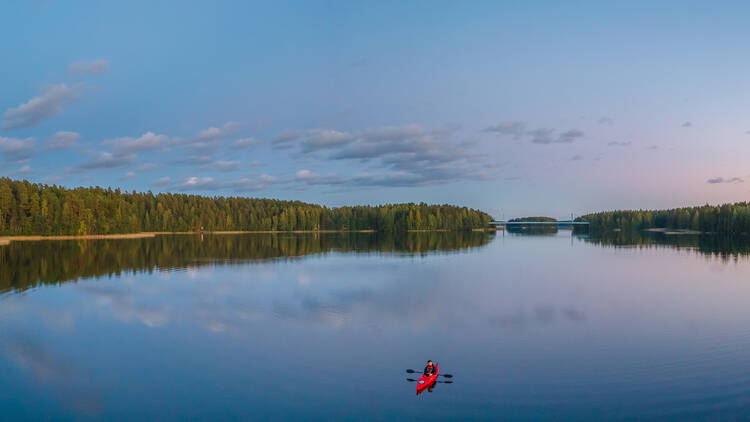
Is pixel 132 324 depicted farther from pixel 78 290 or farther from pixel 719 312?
pixel 719 312

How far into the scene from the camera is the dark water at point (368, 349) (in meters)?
14.9

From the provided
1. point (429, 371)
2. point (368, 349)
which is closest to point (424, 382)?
point (429, 371)

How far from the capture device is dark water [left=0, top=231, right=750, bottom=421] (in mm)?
14875

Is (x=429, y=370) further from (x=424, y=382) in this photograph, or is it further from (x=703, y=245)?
(x=703, y=245)

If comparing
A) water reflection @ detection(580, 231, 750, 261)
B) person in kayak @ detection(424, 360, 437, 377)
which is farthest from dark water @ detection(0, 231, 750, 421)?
water reflection @ detection(580, 231, 750, 261)

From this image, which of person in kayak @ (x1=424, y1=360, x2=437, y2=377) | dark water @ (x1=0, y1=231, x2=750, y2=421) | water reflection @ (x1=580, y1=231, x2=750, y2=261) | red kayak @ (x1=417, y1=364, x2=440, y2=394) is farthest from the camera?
water reflection @ (x1=580, y1=231, x2=750, y2=261)

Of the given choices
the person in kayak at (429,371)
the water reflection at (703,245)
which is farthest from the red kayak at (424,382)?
the water reflection at (703,245)

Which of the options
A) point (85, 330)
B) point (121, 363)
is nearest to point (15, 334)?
point (85, 330)

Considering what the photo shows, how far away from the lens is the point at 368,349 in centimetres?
2070

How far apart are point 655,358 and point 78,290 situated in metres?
40.5

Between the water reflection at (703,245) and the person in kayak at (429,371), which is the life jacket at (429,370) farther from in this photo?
the water reflection at (703,245)

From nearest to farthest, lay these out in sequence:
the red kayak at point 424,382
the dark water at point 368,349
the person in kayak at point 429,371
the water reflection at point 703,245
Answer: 1. the dark water at point 368,349
2. the red kayak at point 424,382
3. the person in kayak at point 429,371
4. the water reflection at point 703,245

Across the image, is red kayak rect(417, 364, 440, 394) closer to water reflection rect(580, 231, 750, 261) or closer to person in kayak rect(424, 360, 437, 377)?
person in kayak rect(424, 360, 437, 377)

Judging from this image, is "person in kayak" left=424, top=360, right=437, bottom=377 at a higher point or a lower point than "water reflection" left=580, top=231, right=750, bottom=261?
lower
